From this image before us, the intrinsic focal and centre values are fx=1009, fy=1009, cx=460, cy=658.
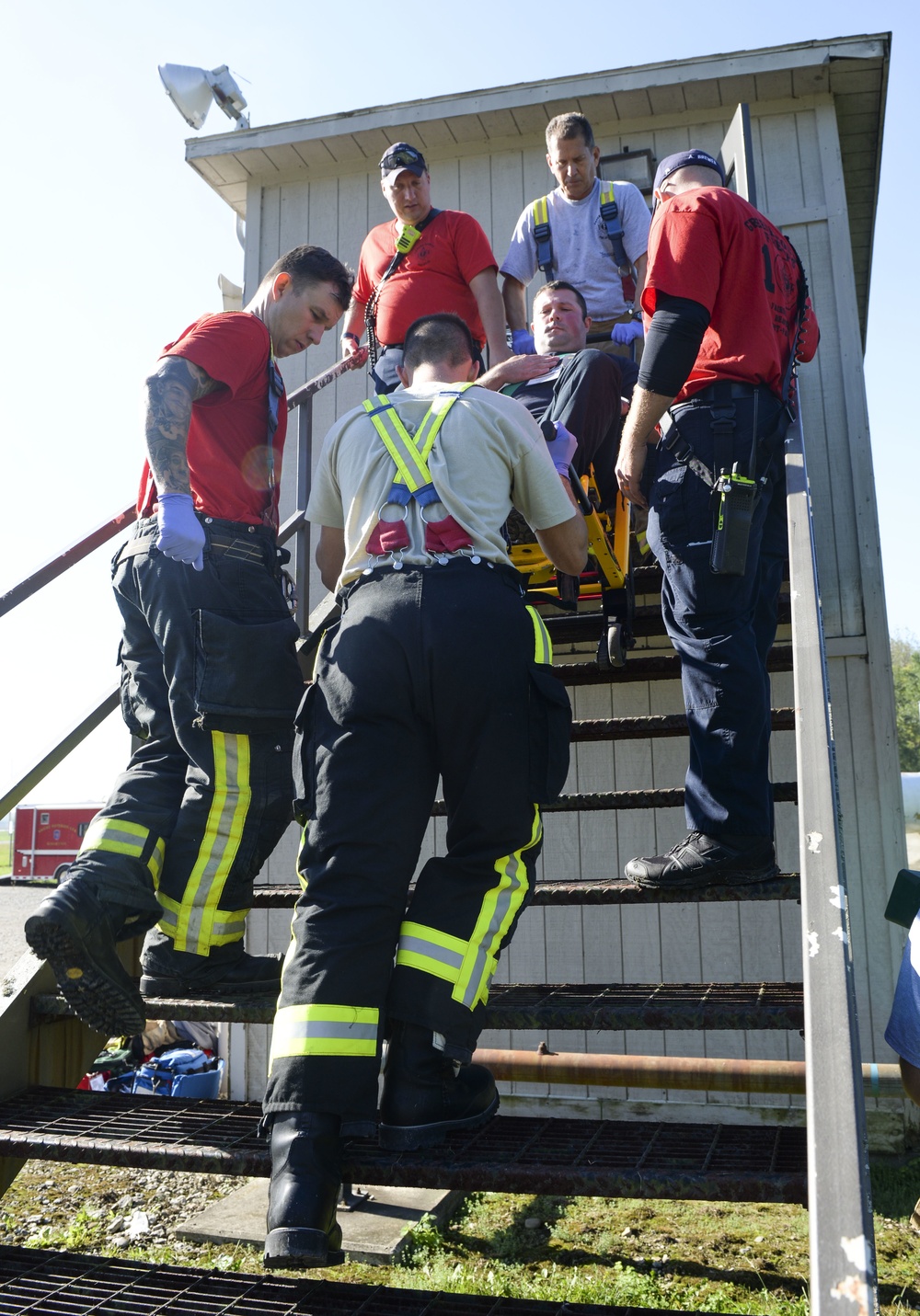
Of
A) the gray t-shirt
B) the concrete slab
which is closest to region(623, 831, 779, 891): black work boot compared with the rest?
the concrete slab

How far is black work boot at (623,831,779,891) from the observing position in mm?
2549

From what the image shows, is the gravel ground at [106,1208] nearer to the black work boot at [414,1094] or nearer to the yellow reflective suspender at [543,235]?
the black work boot at [414,1094]

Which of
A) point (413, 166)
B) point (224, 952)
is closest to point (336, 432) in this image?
point (224, 952)

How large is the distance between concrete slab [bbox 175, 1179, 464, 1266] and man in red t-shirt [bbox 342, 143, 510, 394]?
3541 mm

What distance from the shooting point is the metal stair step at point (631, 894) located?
8.46ft

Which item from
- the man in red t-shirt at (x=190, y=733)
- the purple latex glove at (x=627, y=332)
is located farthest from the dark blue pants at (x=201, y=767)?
the purple latex glove at (x=627, y=332)

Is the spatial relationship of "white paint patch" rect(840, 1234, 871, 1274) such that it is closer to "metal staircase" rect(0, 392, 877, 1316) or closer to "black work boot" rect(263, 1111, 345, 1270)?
"metal staircase" rect(0, 392, 877, 1316)

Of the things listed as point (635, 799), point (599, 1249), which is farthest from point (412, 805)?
point (599, 1249)

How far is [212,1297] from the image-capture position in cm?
211

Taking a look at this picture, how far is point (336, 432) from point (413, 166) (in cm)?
257

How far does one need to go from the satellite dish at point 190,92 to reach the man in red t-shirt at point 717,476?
5894 millimetres

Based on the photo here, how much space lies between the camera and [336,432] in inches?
105

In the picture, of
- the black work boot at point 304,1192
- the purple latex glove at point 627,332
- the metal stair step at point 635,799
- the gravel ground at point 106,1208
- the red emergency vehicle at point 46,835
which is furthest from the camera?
the red emergency vehicle at point 46,835

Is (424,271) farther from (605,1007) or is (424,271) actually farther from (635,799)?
(605,1007)
